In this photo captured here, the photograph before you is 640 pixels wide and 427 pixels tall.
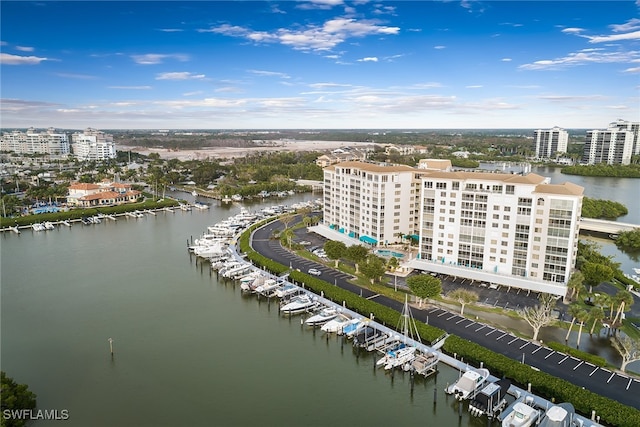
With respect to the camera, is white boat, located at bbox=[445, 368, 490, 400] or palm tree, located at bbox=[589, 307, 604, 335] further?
palm tree, located at bbox=[589, 307, 604, 335]

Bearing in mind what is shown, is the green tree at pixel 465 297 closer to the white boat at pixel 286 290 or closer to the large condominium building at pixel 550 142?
the white boat at pixel 286 290

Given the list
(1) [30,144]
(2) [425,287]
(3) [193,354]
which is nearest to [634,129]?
(2) [425,287]

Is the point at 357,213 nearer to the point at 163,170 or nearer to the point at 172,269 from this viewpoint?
the point at 172,269

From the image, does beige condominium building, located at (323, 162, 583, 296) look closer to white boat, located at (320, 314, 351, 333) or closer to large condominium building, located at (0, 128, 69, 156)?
white boat, located at (320, 314, 351, 333)

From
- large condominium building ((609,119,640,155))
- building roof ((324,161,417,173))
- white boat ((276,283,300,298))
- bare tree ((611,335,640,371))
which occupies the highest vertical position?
large condominium building ((609,119,640,155))

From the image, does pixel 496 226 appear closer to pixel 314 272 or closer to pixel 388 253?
pixel 388 253

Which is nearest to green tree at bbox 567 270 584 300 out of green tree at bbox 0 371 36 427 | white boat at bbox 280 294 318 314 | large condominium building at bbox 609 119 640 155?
white boat at bbox 280 294 318 314

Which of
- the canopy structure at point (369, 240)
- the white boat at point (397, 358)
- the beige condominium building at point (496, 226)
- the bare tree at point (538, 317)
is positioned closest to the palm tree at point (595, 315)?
the bare tree at point (538, 317)
